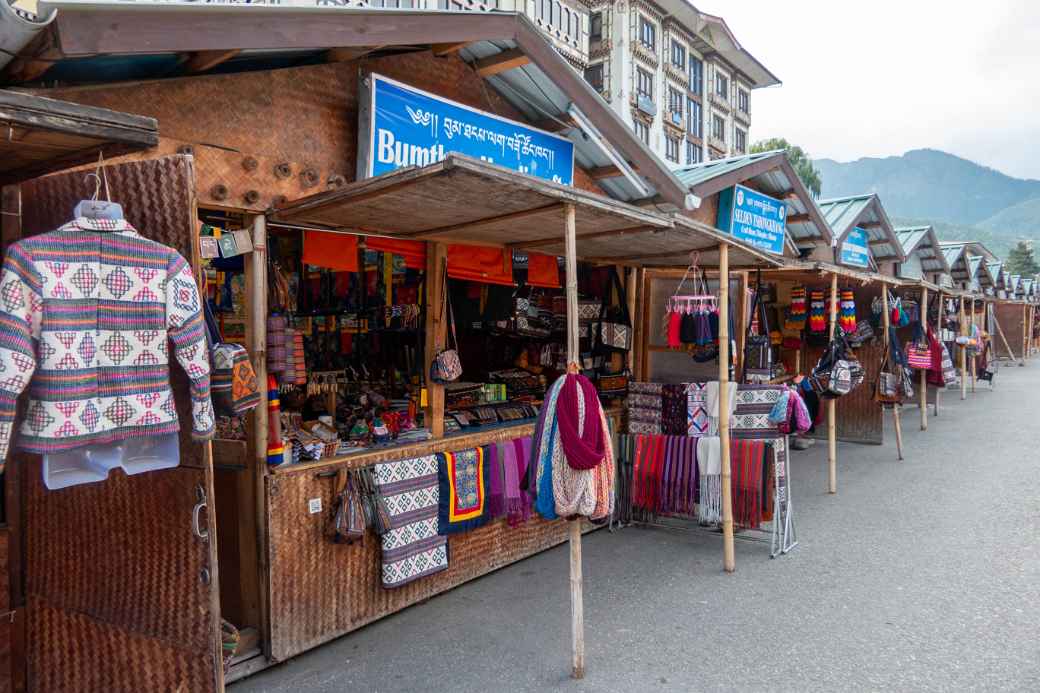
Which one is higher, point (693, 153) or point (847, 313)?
point (693, 153)

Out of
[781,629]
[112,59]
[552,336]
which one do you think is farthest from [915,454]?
[112,59]

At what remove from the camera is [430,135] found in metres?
5.12

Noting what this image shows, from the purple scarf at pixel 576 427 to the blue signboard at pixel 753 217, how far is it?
5619mm

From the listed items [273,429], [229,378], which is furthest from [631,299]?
[229,378]

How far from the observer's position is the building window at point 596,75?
39938mm

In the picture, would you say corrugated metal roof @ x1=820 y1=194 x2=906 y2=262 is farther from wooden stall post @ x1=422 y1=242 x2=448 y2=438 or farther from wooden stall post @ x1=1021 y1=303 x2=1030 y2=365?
wooden stall post @ x1=1021 y1=303 x2=1030 y2=365

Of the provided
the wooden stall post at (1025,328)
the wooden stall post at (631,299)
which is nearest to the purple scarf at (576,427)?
the wooden stall post at (631,299)

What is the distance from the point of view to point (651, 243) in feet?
18.7

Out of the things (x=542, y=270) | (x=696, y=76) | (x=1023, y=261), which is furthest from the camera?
(x=1023, y=261)

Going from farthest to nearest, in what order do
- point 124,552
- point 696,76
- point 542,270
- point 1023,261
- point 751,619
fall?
point 1023,261 → point 696,76 → point 542,270 → point 751,619 → point 124,552

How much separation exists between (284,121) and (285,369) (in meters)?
1.57

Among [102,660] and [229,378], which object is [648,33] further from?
[102,660]

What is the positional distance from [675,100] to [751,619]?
43.0 meters

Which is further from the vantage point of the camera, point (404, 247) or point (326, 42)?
point (404, 247)
